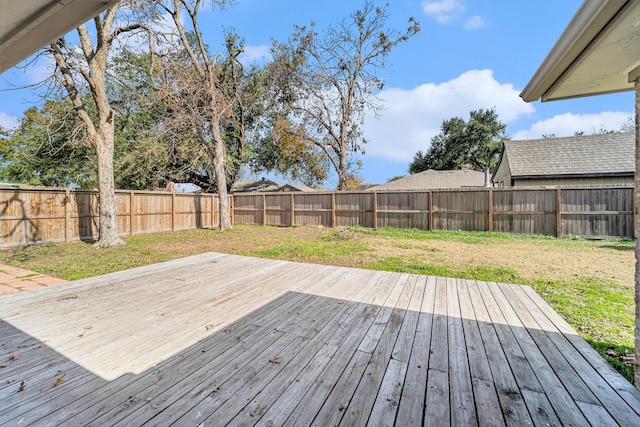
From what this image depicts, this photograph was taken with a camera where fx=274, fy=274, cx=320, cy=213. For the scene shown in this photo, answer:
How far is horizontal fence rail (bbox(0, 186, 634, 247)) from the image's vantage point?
7.10 m

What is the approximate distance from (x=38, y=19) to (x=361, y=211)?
977 cm

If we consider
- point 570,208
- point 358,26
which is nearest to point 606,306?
point 570,208

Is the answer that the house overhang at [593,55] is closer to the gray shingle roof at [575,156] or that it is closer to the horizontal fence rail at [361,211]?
the horizontal fence rail at [361,211]

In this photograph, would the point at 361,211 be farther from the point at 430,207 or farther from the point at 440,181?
the point at 440,181

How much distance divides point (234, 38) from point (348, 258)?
14.3m

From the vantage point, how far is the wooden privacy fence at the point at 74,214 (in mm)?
6680

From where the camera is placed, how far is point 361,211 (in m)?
10.6

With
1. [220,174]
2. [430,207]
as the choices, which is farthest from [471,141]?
[220,174]

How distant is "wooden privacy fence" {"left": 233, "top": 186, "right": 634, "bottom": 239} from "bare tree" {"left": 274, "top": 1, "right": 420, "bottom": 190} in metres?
4.73

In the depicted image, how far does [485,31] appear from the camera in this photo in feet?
23.4

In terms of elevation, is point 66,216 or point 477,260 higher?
point 66,216

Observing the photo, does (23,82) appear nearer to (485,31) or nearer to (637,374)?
(637,374)

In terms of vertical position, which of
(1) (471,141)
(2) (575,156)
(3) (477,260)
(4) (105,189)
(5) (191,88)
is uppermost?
(1) (471,141)

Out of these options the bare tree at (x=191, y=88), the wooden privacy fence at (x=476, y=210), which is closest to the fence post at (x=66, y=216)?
the bare tree at (x=191, y=88)
